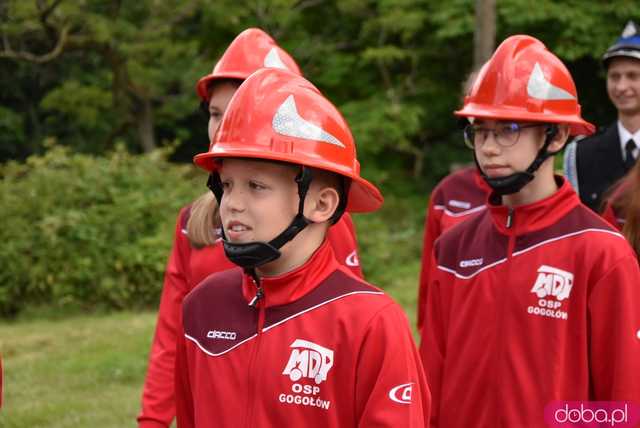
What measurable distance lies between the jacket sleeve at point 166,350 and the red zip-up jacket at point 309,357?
1.08 metres

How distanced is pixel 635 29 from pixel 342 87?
16.3 metres

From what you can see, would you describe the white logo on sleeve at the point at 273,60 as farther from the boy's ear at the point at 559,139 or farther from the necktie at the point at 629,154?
the necktie at the point at 629,154

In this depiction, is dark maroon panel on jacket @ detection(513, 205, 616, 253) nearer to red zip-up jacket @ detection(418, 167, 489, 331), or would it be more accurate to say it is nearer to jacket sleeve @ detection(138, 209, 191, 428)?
jacket sleeve @ detection(138, 209, 191, 428)

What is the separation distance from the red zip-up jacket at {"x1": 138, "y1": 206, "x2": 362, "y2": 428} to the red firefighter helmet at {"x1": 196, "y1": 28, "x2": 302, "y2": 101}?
0.64 metres

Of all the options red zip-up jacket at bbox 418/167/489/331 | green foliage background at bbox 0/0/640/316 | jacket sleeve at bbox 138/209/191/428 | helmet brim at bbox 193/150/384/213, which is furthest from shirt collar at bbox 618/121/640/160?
green foliage background at bbox 0/0/640/316

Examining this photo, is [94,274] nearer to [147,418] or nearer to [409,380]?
[147,418]

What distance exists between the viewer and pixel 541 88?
4297 mm

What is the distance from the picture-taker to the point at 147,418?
14.2 feet

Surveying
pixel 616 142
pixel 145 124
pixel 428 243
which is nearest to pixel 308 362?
pixel 428 243

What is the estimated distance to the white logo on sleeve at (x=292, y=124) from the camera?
302cm

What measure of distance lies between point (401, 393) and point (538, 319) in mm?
1286

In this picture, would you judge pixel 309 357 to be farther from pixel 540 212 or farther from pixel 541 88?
pixel 541 88

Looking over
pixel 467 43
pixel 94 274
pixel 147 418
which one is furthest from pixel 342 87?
pixel 147 418

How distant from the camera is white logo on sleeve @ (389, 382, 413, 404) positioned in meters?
2.92
